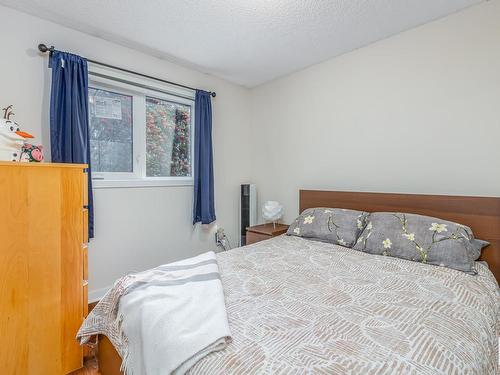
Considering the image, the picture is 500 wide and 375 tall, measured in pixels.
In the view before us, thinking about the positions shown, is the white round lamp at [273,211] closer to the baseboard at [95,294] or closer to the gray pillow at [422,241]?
the gray pillow at [422,241]

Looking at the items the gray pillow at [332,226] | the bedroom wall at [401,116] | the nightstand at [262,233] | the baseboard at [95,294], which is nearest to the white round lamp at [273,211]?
the nightstand at [262,233]

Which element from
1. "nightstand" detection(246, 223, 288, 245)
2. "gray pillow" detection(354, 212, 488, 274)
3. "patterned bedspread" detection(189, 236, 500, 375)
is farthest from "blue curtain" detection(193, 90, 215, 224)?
"gray pillow" detection(354, 212, 488, 274)

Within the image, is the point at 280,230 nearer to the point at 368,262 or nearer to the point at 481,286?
the point at 368,262

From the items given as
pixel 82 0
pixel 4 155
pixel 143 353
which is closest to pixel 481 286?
pixel 143 353

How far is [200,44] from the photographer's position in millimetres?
2406

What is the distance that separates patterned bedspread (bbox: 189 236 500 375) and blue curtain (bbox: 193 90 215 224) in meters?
1.35

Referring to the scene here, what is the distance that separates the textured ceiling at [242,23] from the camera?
1.86 meters

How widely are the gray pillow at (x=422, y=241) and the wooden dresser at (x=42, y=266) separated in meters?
1.92

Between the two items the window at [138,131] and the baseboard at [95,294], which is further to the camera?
the window at [138,131]

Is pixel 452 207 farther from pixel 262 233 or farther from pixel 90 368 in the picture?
pixel 90 368

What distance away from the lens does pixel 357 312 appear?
1043 millimetres

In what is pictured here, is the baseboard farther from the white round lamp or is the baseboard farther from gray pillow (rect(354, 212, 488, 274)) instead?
gray pillow (rect(354, 212, 488, 274))

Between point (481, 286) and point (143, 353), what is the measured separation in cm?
165

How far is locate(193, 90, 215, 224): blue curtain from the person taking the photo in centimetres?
291
